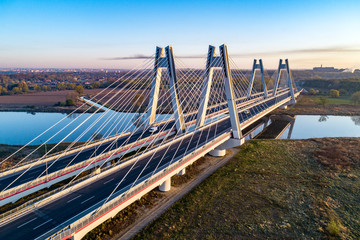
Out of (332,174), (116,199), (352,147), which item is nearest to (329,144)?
(352,147)

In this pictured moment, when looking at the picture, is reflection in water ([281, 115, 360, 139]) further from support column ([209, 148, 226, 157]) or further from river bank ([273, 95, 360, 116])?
support column ([209, 148, 226, 157])

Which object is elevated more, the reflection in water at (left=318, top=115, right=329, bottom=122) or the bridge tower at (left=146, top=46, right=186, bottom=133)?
the bridge tower at (left=146, top=46, right=186, bottom=133)

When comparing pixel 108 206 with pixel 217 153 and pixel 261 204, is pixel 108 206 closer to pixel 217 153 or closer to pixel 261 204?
pixel 261 204

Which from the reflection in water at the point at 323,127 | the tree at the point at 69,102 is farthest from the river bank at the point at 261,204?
the tree at the point at 69,102

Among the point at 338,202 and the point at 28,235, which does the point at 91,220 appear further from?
the point at 338,202

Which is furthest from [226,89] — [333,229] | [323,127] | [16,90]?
[16,90]

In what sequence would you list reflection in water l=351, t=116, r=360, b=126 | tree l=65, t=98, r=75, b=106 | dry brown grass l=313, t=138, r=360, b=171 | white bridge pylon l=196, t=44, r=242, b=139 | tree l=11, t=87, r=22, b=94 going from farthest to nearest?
tree l=11, t=87, r=22, b=94 → tree l=65, t=98, r=75, b=106 → reflection in water l=351, t=116, r=360, b=126 → dry brown grass l=313, t=138, r=360, b=171 → white bridge pylon l=196, t=44, r=242, b=139

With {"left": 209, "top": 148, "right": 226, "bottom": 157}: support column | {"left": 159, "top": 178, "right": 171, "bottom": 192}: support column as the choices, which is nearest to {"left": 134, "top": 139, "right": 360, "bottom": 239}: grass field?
{"left": 209, "top": 148, "right": 226, "bottom": 157}: support column

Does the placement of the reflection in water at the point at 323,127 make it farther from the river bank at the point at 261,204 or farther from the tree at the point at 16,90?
the tree at the point at 16,90
